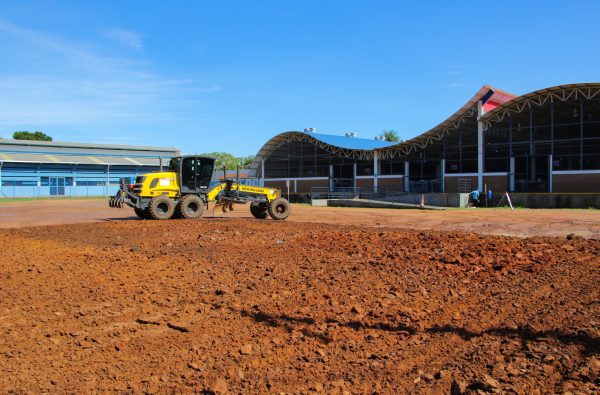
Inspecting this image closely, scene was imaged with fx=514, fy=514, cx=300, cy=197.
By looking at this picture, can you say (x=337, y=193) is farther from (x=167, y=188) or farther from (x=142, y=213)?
(x=167, y=188)

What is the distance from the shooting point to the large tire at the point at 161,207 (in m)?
19.3

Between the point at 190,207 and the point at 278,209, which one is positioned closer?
the point at 190,207

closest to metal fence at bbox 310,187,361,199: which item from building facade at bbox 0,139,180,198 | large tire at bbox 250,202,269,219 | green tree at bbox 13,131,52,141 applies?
building facade at bbox 0,139,180,198

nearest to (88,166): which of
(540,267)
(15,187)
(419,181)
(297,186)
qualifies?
(15,187)

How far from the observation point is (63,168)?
206 feet

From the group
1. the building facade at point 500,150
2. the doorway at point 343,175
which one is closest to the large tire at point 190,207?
the building facade at point 500,150

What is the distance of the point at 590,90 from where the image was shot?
31328 millimetres

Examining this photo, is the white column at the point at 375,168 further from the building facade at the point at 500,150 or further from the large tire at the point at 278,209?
the large tire at the point at 278,209

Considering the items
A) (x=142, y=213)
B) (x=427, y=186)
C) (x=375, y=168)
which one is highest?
(x=375, y=168)

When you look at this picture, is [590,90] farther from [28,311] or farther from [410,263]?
[28,311]

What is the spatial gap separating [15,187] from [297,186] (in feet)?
107

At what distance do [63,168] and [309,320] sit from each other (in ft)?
209

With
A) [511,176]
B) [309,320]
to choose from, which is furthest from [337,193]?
[309,320]

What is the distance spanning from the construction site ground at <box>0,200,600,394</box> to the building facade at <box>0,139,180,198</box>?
4973 centimetres
